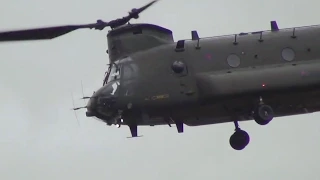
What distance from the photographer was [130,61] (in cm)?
3516

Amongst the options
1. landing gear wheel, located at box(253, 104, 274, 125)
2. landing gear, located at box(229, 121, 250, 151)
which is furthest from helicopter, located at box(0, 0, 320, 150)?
landing gear, located at box(229, 121, 250, 151)

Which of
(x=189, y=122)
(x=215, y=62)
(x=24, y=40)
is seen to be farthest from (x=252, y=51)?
(x=24, y=40)

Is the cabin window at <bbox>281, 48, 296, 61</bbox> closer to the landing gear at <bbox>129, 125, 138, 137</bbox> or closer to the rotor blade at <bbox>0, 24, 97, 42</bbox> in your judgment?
the landing gear at <bbox>129, 125, 138, 137</bbox>

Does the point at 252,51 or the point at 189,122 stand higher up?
the point at 252,51

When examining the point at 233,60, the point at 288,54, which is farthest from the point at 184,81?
the point at 288,54

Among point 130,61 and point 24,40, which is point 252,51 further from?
point 24,40

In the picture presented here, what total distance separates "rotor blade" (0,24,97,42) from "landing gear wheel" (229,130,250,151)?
6.86 meters

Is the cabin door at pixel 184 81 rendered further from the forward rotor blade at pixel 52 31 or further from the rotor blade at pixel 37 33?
the rotor blade at pixel 37 33

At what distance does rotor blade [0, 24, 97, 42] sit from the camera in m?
34.2

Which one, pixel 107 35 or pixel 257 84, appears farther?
pixel 107 35

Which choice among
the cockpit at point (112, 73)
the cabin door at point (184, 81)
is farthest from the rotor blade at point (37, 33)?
the cabin door at point (184, 81)

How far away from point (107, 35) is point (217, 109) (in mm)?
4999

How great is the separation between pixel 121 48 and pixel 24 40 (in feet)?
11.9

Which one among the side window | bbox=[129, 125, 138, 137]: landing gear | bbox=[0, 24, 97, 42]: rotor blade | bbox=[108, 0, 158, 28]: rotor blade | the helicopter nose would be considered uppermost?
bbox=[108, 0, 158, 28]: rotor blade
